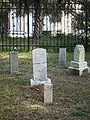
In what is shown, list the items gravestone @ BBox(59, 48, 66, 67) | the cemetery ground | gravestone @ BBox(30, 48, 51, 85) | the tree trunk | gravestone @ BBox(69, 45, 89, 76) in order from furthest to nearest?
1. the tree trunk
2. gravestone @ BBox(59, 48, 66, 67)
3. gravestone @ BBox(69, 45, 89, 76)
4. gravestone @ BBox(30, 48, 51, 85)
5. the cemetery ground

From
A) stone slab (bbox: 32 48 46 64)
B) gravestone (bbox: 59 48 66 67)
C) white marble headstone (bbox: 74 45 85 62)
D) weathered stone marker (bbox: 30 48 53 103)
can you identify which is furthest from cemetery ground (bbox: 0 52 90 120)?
gravestone (bbox: 59 48 66 67)

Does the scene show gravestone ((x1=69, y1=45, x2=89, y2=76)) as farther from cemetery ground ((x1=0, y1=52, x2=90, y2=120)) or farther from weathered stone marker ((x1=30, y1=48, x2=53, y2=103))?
weathered stone marker ((x1=30, y1=48, x2=53, y2=103))

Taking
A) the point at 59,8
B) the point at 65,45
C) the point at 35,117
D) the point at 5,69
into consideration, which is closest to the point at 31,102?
the point at 35,117

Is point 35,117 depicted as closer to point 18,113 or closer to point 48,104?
point 18,113

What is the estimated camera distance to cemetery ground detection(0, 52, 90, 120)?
20.8 feet

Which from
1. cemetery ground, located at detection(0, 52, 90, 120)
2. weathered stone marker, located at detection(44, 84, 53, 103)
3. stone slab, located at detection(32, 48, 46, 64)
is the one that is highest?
stone slab, located at detection(32, 48, 46, 64)

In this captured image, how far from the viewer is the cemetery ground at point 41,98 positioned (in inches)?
249

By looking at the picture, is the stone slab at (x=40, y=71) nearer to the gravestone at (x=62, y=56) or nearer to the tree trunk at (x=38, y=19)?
the gravestone at (x=62, y=56)

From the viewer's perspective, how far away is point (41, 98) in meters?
7.29

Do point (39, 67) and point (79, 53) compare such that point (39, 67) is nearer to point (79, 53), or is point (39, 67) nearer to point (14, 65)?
point (14, 65)

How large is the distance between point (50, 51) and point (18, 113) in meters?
9.30

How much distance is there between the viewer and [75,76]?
991cm

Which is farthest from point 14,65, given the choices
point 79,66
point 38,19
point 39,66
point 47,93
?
point 38,19

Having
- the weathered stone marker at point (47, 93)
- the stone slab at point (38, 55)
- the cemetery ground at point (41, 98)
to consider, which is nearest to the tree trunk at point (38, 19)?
the cemetery ground at point (41, 98)
